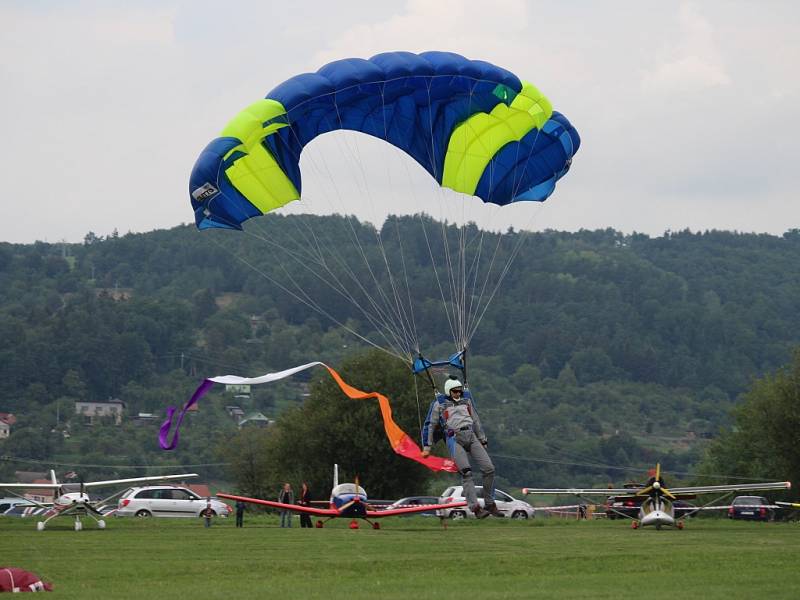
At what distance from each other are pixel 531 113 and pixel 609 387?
513 feet

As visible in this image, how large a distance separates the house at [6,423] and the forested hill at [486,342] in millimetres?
4427

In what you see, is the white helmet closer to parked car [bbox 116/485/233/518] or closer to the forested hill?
parked car [bbox 116/485/233/518]

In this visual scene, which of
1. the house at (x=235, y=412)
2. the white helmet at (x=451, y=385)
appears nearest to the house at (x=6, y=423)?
the house at (x=235, y=412)

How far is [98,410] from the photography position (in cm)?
14788

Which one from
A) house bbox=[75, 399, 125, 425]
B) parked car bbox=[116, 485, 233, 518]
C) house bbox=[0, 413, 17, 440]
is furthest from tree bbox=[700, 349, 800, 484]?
house bbox=[75, 399, 125, 425]

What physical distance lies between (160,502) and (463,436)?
1798 centimetres

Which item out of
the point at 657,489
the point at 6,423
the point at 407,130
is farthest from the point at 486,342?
the point at 657,489

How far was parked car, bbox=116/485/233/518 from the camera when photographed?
35156 mm

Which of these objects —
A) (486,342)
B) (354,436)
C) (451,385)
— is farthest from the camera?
(486,342)

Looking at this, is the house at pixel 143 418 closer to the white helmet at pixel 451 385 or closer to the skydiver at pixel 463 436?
the skydiver at pixel 463 436

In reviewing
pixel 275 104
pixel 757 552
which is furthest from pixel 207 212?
pixel 757 552

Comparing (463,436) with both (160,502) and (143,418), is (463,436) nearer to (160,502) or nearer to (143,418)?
(160,502)

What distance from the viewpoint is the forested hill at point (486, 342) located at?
502 ft

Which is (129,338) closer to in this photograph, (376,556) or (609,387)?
(609,387)
